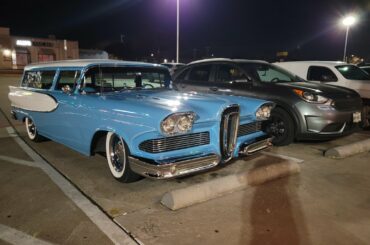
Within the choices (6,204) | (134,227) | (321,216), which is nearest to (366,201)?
(321,216)

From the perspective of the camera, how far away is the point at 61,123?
17.6 feet

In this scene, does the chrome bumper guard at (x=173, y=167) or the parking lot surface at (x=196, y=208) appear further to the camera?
the chrome bumper guard at (x=173, y=167)

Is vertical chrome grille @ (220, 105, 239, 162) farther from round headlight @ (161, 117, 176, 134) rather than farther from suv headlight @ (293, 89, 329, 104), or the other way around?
suv headlight @ (293, 89, 329, 104)

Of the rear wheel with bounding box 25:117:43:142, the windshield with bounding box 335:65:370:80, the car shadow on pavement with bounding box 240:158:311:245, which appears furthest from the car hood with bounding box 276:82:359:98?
the rear wheel with bounding box 25:117:43:142

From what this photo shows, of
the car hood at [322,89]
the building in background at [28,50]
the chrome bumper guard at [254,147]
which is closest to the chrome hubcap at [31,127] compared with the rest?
the chrome bumper guard at [254,147]

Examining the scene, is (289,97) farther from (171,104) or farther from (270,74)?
(171,104)

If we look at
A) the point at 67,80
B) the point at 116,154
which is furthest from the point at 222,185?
the point at 67,80

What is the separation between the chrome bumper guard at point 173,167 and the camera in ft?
12.1

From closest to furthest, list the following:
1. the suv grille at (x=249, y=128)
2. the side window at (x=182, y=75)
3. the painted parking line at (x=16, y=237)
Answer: the painted parking line at (x=16, y=237), the suv grille at (x=249, y=128), the side window at (x=182, y=75)

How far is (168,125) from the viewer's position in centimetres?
372

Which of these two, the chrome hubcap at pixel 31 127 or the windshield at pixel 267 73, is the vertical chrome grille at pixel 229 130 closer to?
the windshield at pixel 267 73

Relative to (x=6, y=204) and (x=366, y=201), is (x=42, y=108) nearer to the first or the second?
(x=6, y=204)

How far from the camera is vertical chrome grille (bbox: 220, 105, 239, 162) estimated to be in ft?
13.7

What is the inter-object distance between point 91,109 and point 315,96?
3.87 meters
